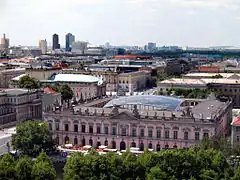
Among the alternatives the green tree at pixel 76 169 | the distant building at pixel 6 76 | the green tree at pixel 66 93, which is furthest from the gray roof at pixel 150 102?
the distant building at pixel 6 76

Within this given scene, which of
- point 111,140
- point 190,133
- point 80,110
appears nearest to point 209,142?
point 190,133

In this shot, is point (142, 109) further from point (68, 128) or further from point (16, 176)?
point (16, 176)

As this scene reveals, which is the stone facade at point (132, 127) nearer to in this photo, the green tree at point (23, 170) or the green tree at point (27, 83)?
the green tree at point (23, 170)

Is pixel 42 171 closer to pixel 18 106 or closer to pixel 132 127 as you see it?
pixel 132 127

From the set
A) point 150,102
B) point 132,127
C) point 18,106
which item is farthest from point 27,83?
point 132,127

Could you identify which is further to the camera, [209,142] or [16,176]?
A: [209,142]
